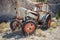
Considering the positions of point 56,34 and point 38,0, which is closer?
point 56,34

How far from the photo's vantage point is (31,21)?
5414 mm

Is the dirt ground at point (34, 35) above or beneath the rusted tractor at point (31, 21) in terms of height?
beneath

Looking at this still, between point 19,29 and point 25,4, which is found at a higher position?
point 25,4

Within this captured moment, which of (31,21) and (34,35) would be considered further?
→ (34,35)

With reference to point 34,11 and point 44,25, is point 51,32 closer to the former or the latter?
point 44,25

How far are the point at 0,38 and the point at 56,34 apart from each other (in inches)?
71.0

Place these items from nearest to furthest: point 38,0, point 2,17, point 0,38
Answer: point 0,38 → point 2,17 → point 38,0

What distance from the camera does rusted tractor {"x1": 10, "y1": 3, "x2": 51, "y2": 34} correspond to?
17.6 feet

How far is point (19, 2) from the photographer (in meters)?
7.07

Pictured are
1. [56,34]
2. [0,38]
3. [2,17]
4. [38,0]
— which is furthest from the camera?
[38,0]

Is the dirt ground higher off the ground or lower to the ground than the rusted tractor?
lower

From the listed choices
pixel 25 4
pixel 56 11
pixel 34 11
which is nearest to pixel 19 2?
pixel 25 4

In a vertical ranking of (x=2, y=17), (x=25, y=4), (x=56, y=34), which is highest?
(x=25, y=4)

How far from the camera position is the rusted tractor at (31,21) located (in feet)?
17.6
